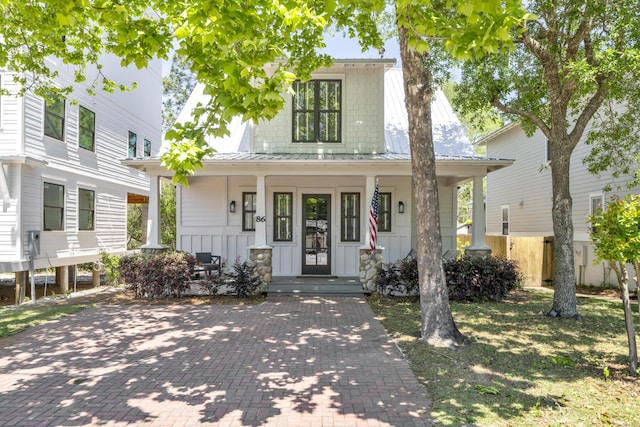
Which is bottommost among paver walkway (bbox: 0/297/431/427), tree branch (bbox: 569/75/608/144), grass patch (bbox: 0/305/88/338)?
grass patch (bbox: 0/305/88/338)

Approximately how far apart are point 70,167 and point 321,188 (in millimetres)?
7929

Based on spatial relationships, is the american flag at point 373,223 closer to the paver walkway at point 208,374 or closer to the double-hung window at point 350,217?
the double-hung window at point 350,217

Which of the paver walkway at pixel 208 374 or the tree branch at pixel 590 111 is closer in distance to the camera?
the paver walkway at pixel 208 374

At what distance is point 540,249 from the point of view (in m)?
13.0

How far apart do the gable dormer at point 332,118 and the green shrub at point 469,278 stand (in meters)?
3.61

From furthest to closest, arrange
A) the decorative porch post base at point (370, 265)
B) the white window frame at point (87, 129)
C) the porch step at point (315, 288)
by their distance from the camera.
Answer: the white window frame at point (87, 129), the porch step at point (315, 288), the decorative porch post base at point (370, 265)

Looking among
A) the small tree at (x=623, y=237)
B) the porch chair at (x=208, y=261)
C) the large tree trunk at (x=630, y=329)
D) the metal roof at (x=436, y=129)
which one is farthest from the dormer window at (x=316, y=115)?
the large tree trunk at (x=630, y=329)

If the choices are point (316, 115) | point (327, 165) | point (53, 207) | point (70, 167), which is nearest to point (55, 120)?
point (70, 167)

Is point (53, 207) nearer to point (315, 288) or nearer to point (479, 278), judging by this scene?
point (315, 288)

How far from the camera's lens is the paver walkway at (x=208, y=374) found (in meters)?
3.95

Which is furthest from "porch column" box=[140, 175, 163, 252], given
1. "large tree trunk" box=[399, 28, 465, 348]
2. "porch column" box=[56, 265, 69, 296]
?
"large tree trunk" box=[399, 28, 465, 348]

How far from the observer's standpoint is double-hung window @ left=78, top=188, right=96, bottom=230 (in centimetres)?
1367

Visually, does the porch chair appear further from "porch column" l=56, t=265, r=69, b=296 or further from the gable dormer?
"porch column" l=56, t=265, r=69, b=296

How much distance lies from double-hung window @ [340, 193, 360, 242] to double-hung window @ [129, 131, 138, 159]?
9.85 m
